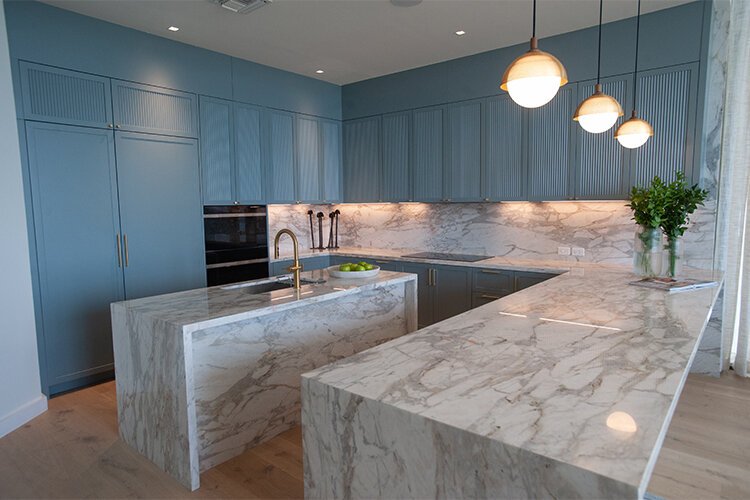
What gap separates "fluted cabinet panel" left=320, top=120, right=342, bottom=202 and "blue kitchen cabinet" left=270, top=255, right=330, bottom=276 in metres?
0.74

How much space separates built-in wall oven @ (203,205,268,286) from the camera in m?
4.45

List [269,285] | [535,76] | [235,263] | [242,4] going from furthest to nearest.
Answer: [235,263] → [242,4] → [269,285] → [535,76]

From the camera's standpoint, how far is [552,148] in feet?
13.8

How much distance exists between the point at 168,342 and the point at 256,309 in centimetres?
44

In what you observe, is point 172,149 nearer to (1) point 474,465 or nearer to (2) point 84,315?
(2) point 84,315

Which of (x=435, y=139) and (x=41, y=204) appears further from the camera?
(x=435, y=139)

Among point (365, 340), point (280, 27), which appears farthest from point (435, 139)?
point (365, 340)

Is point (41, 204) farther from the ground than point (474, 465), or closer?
farther from the ground

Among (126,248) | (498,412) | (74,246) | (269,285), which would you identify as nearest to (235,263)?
(126,248)

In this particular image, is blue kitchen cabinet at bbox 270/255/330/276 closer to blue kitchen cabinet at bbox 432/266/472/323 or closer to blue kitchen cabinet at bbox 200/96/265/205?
blue kitchen cabinet at bbox 200/96/265/205

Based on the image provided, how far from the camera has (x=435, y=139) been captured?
16.1 feet

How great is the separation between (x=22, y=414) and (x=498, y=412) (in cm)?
332

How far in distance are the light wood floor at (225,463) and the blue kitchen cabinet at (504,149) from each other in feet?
7.33

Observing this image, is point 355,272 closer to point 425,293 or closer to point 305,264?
point 425,293
